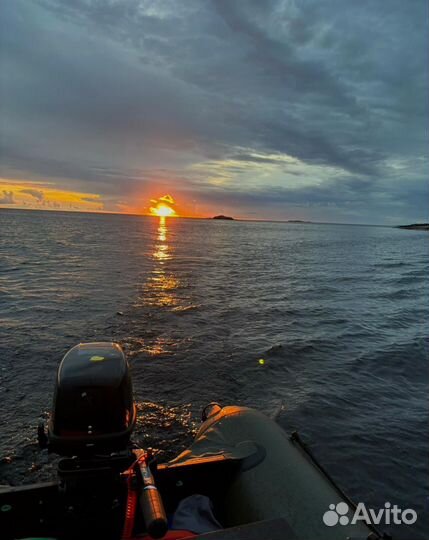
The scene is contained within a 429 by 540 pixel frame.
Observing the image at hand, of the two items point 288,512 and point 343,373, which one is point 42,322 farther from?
point 288,512

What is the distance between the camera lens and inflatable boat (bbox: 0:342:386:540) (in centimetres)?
266

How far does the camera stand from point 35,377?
8023 mm

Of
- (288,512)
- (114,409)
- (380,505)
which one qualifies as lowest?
(380,505)

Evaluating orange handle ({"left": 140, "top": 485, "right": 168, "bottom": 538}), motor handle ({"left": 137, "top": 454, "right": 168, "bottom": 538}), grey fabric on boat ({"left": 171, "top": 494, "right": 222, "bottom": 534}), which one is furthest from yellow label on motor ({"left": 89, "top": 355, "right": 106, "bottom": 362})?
grey fabric on boat ({"left": 171, "top": 494, "right": 222, "bottom": 534})

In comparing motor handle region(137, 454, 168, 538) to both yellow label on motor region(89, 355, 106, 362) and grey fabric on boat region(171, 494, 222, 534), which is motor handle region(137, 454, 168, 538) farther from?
yellow label on motor region(89, 355, 106, 362)

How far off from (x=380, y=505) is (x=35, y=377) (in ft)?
21.9

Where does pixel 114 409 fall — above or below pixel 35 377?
above

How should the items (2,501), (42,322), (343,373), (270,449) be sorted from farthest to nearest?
1. (42,322)
2. (343,373)
3. (270,449)
4. (2,501)

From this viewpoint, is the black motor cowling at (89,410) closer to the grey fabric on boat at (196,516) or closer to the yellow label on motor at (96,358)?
the yellow label on motor at (96,358)

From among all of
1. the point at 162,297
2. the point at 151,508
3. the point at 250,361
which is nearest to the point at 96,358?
the point at 151,508

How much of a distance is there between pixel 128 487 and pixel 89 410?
0.63 metres

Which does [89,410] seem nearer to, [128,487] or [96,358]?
[96,358]

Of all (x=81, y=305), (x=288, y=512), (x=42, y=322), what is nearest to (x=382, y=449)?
(x=288, y=512)

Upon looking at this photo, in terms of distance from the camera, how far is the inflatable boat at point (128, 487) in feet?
8.71
